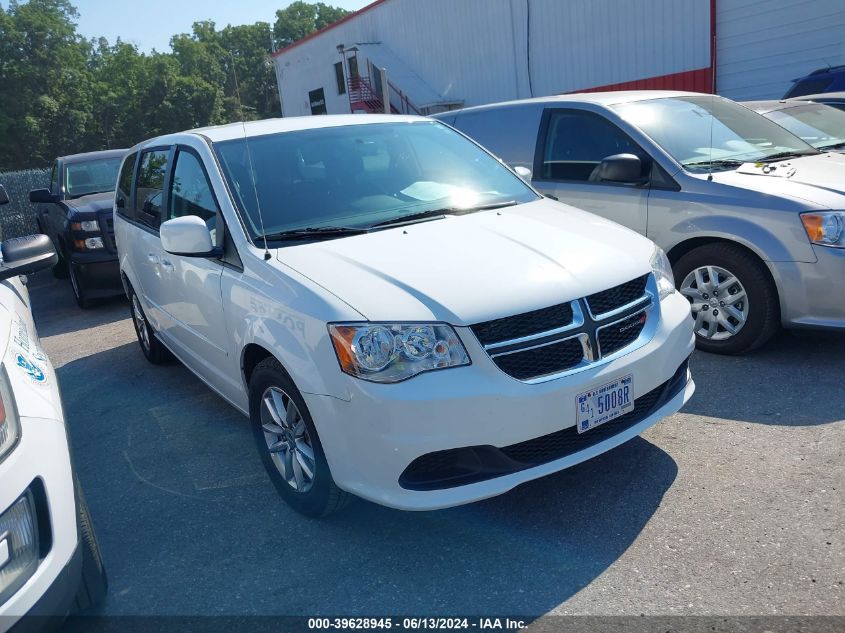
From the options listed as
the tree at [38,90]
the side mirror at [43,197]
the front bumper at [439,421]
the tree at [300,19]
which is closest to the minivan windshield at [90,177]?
the side mirror at [43,197]

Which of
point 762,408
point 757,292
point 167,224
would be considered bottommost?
point 762,408

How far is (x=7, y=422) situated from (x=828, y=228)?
422 cm

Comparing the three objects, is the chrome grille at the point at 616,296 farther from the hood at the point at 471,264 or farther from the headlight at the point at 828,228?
the headlight at the point at 828,228

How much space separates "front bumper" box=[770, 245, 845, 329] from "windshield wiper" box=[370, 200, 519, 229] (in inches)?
71.3

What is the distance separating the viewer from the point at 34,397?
8.21 ft

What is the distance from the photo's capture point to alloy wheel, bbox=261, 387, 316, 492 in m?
3.21

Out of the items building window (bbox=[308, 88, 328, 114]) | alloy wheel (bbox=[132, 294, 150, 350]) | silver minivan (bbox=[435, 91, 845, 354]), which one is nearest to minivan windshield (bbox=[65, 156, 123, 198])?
alloy wheel (bbox=[132, 294, 150, 350])

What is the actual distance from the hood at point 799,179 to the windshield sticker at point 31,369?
4.04 meters

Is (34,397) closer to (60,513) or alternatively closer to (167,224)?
(60,513)

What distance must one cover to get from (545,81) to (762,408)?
17.3m

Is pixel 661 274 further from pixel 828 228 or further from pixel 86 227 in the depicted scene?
pixel 86 227

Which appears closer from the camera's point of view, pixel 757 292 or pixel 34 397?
pixel 34 397

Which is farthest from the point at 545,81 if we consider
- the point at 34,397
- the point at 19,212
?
the point at 34,397

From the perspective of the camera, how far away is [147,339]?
19.2 ft
